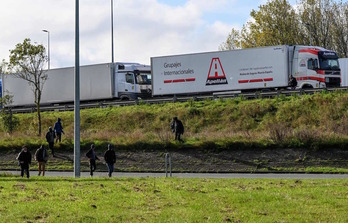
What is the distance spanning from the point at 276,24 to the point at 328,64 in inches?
974

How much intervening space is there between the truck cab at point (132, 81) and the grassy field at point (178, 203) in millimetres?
33998

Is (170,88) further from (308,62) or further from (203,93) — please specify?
(308,62)

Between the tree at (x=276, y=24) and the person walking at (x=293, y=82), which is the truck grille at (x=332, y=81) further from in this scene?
the tree at (x=276, y=24)

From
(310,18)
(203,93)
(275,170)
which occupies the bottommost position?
(275,170)

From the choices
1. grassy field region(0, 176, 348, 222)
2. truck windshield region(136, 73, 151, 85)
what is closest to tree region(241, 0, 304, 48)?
truck windshield region(136, 73, 151, 85)

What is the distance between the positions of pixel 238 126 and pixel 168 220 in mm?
29786

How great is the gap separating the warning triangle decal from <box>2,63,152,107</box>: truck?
21.1 feet

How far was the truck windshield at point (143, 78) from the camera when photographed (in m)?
52.2

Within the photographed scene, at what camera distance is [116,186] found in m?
18.2

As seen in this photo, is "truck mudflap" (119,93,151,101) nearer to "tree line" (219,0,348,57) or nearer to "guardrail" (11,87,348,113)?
"guardrail" (11,87,348,113)

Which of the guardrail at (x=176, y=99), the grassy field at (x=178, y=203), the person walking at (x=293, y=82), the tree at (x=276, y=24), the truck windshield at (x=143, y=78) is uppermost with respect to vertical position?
the tree at (x=276, y=24)

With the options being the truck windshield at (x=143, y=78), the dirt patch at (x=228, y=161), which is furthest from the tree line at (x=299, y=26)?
the dirt patch at (x=228, y=161)

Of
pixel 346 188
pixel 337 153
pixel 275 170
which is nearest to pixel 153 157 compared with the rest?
pixel 275 170

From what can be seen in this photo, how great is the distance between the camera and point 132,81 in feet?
171
